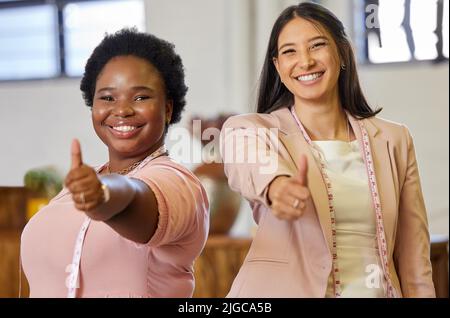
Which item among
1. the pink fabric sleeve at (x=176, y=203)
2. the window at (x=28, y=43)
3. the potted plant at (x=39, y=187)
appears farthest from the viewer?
the window at (x=28, y=43)

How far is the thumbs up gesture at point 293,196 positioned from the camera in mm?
1193

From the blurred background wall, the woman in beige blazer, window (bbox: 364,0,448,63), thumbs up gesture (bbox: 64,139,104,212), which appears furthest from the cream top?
window (bbox: 364,0,448,63)

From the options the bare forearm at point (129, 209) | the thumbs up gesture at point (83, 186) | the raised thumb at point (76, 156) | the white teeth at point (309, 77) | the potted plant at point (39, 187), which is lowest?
the potted plant at point (39, 187)

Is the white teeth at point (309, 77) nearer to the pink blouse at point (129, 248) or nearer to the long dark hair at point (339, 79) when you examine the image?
the long dark hair at point (339, 79)

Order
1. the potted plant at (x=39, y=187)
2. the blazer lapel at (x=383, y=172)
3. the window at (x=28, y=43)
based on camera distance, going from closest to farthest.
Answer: the blazer lapel at (x=383, y=172) < the potted plant at (x=39, y=187) < the window at (x=28, y=43)

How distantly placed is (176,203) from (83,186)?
28 centimetres

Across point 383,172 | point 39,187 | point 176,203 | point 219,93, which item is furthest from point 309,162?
point 219,93

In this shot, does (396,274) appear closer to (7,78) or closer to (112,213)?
(112,213)

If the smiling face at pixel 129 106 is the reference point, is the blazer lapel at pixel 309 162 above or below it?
below

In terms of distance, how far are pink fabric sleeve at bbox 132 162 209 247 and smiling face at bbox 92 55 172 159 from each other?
0.20 feet

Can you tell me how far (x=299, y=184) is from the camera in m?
1.21

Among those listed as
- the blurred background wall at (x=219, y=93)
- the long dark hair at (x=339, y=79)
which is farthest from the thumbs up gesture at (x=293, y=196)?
the blurred background wall at (x=219, y=93)

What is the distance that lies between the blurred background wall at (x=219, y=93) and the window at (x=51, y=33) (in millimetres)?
109

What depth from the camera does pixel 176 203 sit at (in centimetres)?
141
